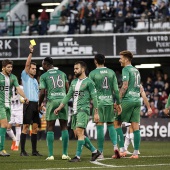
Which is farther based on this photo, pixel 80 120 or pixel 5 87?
pixel 5 87

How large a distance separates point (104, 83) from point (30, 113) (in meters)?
2.91

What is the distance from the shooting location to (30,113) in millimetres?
20109

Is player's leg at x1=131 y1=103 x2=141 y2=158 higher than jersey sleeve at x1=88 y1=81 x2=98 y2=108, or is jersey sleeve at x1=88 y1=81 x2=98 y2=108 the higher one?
jersey sleeve at x1=88 y1=81 x2=98 y2=108

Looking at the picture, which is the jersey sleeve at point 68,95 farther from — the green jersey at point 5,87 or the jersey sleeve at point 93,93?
the green jersey at point 5,87

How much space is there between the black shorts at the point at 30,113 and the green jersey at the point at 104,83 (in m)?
2.71

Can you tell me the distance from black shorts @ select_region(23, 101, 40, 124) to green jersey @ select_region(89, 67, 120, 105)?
2.71 metres

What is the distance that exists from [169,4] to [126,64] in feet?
59.4

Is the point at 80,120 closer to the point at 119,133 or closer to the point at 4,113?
the point at 119,133

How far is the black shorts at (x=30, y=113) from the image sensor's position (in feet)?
65.7

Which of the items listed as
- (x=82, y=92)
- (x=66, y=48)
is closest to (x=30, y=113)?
(x=82, y=92)

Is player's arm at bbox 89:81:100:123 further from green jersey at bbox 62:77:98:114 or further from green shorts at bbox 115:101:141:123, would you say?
green shorts at bbox 115:101:141:123

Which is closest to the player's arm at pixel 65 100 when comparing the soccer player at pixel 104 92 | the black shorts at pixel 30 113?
the soccer player at pixel 104 92

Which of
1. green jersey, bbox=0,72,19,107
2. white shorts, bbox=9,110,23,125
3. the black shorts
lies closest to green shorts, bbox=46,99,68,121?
green jersey, bbox=0,72,19,107

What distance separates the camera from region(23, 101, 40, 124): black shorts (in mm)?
20031
